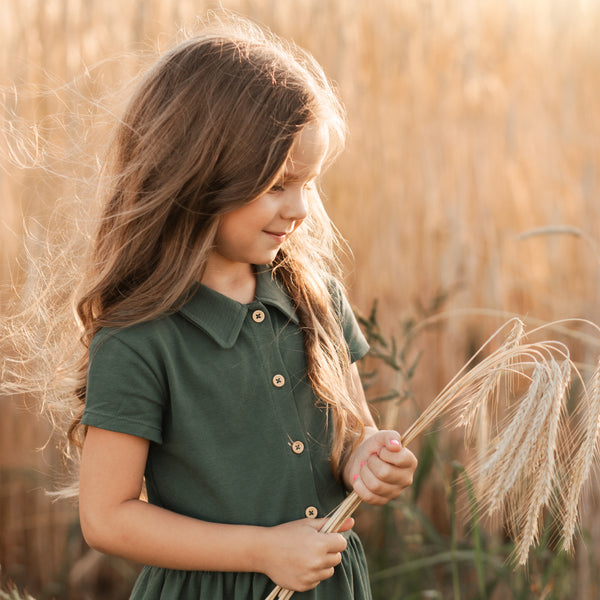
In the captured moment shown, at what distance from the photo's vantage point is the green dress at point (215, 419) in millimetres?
1014

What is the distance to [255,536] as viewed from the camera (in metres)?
1.02

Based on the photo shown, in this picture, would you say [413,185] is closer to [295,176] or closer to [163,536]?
[295,176]

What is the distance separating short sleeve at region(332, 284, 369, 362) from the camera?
4.17ft

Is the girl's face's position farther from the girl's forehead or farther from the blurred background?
the blurred background

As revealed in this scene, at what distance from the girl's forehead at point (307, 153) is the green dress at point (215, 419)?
196 millimetres

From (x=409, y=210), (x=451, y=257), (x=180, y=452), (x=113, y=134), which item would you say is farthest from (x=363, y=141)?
(x=180, y=452)

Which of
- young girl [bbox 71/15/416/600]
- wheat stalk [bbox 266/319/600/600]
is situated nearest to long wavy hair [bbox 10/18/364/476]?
young girl [bbox 71/15/416/600]

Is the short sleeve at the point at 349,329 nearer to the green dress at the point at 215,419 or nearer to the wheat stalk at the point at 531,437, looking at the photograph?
the green dress at the point at 215,419

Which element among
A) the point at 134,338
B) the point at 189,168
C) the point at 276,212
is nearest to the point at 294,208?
the point at 276,212

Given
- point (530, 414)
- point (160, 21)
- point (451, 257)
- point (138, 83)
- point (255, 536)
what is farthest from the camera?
point (451, 257)

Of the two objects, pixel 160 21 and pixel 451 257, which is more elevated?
pixel 160 21

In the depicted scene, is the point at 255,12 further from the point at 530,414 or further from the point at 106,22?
the point at 530,414

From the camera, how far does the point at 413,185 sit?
243cm

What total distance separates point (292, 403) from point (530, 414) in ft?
1.10
